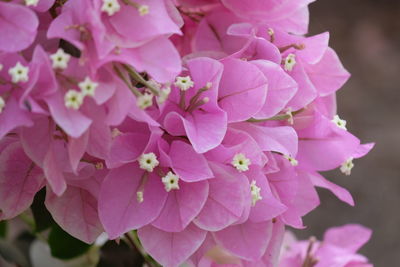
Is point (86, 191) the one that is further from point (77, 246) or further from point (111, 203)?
point (77, 246)

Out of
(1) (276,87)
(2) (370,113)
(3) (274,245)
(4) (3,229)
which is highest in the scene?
(1) (276,87)

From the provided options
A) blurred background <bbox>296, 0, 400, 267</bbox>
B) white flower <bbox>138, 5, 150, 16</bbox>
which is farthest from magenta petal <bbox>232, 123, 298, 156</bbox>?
blurred background <bbox>296, 0, 400, 267</bbox>

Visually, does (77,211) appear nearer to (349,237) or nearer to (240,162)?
(240,162)

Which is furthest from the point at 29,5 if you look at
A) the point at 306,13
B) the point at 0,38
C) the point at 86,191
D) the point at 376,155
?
the point at 376,155

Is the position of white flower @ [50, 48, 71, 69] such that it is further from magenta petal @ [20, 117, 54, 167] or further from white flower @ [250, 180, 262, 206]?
white flower @ [250, 180, 262, 206]

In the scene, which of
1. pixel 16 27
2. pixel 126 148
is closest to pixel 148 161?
pixel 126 148

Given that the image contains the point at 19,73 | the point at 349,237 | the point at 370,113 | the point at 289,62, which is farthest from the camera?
the point at 370,113
